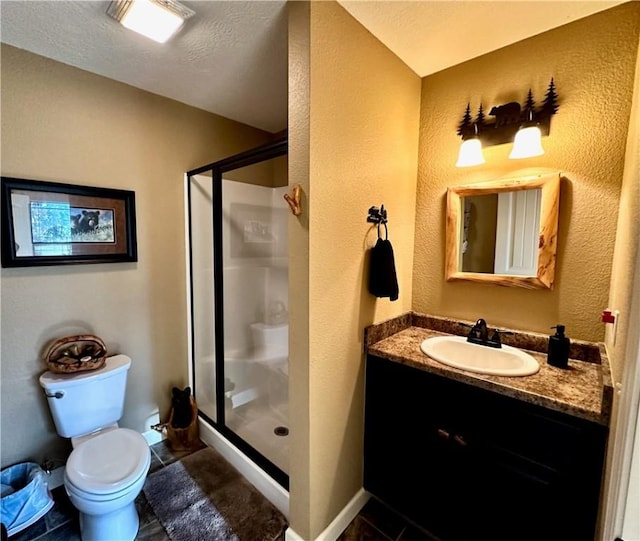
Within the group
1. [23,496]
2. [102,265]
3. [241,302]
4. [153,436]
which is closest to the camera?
[23,496]

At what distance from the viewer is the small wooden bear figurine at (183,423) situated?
6.72ft

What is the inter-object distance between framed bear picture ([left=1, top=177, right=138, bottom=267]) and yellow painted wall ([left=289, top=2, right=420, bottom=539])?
1.24 metres

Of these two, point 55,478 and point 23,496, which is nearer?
point 23,496

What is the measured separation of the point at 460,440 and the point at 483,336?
53 cm

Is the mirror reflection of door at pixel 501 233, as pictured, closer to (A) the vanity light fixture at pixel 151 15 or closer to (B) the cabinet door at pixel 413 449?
(B) the cabinet door at pixel 413 449

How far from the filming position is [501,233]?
1.57 metres

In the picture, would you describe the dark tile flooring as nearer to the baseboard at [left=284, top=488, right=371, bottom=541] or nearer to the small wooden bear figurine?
the baseboard at [left=284, top=488, right=371, bottom=541]

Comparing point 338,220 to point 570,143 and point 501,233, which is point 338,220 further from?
point 570,143

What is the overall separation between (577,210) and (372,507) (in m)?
1.80

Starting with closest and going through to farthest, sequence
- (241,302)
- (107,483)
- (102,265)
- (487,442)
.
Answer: (487,442) → (107,483) → (102,265) → (241,302)

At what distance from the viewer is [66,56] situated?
60.6 inches

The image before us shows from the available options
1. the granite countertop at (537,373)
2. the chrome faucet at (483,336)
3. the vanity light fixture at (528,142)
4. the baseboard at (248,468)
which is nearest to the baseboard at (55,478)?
the baseboard at (248,468)

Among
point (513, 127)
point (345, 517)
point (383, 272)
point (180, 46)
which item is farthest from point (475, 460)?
point (180, 46)

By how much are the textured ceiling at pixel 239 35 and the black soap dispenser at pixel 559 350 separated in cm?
137
